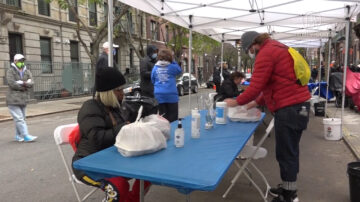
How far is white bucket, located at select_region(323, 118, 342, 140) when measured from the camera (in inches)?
243

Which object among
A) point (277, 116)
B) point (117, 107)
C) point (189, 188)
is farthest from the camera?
point (277, 116)

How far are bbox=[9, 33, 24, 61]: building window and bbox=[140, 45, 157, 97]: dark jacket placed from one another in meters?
12.4

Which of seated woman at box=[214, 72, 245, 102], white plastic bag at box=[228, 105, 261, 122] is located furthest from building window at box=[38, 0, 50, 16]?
white plastic bag at box=[228, 105, 261, 122]

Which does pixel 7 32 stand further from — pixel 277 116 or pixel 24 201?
pixel 277 116

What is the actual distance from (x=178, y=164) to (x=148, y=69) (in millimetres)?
4028

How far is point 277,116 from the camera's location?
3.12 m

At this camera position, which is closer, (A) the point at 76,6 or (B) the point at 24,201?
(B) the point at 24,201

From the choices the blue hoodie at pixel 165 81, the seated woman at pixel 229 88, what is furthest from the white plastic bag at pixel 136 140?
the seated woman at pixel 229 88

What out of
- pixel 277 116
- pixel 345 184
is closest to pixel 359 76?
pixel 345 184

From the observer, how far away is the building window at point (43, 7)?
17406mm

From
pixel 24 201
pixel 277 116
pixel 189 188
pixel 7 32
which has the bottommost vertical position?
pixel 24 201

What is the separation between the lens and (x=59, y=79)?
16.3m

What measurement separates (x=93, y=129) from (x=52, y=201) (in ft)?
5.68

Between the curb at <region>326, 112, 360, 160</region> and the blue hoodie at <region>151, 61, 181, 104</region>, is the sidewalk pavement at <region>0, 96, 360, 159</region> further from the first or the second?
the blue hoodie at <region>151, 61, 181, 104</region>
